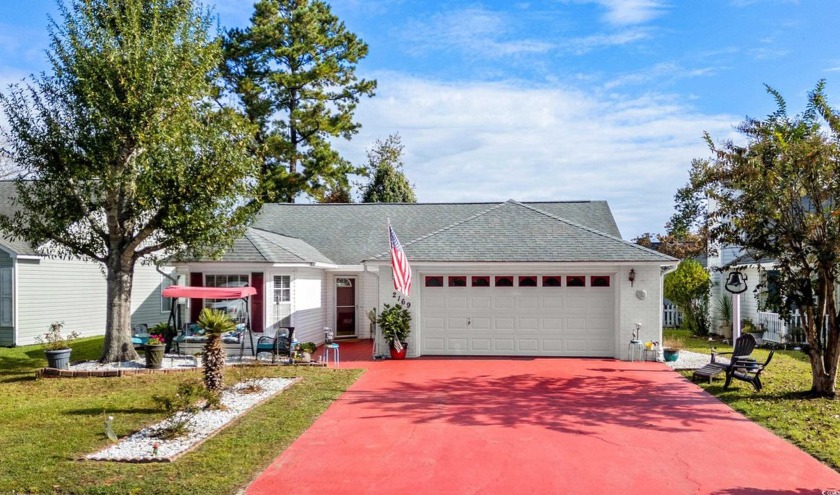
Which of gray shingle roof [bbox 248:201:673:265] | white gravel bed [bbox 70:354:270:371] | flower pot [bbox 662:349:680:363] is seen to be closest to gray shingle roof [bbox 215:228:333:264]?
gray shingle roof [bbox 248:201:673:265]

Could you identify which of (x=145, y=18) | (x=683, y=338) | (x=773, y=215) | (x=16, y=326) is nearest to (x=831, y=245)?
(x=773, y=215)

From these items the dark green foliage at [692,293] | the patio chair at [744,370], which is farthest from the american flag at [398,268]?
the dark green foliage at [692,293]

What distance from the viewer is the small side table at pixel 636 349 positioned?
52.0ft

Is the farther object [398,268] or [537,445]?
[398,268]

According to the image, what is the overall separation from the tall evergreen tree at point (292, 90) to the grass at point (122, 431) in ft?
70.3

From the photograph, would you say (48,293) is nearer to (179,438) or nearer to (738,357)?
(179,438)

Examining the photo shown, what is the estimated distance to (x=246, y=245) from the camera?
17.6m

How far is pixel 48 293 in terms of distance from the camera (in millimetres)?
20906

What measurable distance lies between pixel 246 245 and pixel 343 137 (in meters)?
19.9

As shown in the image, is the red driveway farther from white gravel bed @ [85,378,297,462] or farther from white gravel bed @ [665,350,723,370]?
white gravel bed @ [665,350,723,370]

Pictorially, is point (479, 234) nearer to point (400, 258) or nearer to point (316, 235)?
point (400, 258)

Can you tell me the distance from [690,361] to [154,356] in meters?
13.6

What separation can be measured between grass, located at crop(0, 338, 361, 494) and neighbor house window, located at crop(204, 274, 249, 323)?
313 centimetres

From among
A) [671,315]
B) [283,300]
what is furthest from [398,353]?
[671,315]
